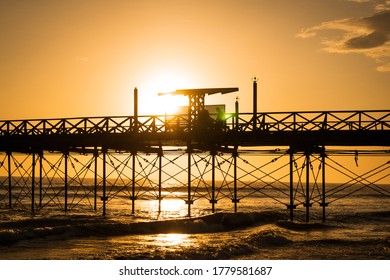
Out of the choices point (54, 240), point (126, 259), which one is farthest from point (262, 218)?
point (126, 259)

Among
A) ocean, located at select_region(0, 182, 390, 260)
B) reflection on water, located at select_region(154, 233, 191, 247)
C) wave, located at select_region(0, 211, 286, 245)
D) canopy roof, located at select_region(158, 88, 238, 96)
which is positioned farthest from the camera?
canopy roof, located at select_region(158, 88, 238, 96)

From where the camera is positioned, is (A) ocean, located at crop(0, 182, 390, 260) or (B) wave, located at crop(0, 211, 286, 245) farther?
(B) wave, located at crop(0, 211, 286, 245)

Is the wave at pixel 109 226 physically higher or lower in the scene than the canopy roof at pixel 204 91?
lower

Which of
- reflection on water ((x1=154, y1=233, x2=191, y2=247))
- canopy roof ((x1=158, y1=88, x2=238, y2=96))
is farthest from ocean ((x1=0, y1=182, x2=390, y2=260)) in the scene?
canopy roof ((x1=158, y1=88, x2=238, y2=96))

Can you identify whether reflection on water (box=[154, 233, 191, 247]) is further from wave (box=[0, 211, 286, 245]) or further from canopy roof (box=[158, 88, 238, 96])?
canopy roof (box=[158, 88, 238, 96])

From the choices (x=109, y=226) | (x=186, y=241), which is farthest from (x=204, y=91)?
(x=109, y=226)

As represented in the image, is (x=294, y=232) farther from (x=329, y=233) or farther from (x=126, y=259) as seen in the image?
(x=126, y=259)

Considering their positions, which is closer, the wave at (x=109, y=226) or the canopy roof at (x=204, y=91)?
the wave at (x=109, y=226)

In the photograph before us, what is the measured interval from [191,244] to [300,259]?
5.62 meters

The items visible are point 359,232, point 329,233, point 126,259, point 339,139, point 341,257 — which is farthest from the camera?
point 359,232

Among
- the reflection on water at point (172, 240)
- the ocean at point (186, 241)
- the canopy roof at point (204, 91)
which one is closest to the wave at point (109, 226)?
the ocean at point (186, 241)

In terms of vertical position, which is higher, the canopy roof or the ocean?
the canopy roof

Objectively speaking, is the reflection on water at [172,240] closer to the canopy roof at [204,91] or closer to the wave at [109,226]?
the wave at [109,226]
